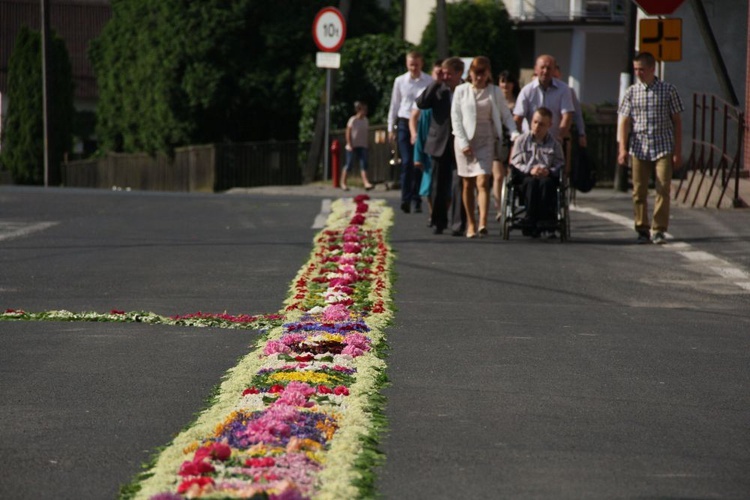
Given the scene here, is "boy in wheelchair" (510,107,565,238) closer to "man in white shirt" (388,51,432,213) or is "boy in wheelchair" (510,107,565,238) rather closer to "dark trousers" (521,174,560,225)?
"dark trousers" (521,174,560,225)

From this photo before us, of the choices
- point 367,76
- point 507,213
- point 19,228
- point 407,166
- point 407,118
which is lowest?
point 19,228

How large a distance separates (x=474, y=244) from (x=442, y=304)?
4262 millimetres

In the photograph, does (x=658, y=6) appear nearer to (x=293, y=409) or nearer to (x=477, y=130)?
(x=477, y=130)

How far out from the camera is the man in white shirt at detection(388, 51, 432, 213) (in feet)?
61.3

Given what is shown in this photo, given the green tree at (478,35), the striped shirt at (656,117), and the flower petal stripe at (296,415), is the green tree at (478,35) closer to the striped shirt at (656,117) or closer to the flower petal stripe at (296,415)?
the striped shirt at (656,117)

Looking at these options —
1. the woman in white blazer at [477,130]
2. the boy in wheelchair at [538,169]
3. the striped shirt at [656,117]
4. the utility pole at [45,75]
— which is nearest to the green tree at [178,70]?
the utility pole at [45,75]

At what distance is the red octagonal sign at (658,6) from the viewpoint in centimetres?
1769

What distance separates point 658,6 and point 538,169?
3.38m

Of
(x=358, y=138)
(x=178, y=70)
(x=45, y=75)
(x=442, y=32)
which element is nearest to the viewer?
(x=358, y=138)

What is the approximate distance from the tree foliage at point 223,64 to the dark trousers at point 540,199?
27.6 metres

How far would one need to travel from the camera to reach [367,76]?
39.6 m

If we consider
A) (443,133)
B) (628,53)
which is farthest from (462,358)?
(628,53)

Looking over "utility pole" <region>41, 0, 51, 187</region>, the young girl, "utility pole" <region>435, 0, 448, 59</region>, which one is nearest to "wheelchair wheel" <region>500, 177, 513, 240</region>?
the young girl

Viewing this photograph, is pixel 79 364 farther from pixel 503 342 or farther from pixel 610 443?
pixel 610 443
